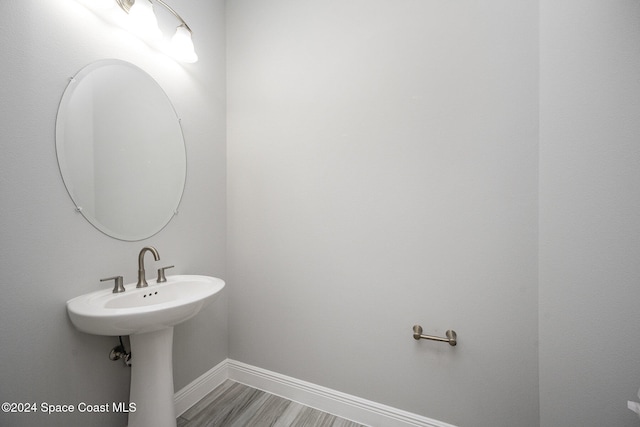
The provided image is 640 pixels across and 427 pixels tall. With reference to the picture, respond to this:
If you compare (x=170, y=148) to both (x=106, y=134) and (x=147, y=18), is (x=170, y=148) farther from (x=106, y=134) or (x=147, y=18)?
(x=147, y=18)

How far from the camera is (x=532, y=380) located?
986 millimetres

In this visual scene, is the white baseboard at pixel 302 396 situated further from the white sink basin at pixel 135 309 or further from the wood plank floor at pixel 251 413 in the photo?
the white sink basin at pixel 135 309

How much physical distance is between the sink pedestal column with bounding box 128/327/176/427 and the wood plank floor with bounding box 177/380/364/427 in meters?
0.33

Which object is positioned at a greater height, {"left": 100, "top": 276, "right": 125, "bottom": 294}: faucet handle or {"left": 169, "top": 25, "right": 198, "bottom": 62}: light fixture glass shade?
{"left": 169, "top": 25, "right": 198, "bottom": 62}: light fixture glass shade

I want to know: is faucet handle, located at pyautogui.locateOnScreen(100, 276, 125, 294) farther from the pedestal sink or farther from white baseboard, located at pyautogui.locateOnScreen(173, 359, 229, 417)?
white baseboard, located at pyautogui.locateOnScreen(173, 359, 229, 417)

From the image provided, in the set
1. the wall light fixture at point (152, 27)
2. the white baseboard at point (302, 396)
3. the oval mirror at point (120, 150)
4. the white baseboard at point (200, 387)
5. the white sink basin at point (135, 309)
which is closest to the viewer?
the white sink basin at point (135, 309)

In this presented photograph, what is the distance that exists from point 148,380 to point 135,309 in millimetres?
429

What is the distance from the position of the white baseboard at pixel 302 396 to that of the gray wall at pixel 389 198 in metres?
0.05

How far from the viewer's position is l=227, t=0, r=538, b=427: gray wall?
1.02 meters

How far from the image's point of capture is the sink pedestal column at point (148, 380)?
1.00 meters

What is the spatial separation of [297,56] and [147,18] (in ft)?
2.39

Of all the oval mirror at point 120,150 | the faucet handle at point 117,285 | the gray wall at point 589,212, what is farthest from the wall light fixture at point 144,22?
the gray wall at point 589,212

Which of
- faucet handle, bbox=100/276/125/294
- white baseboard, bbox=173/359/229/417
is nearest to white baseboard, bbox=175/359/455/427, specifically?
white baseboard, bbox=173/359/229/417

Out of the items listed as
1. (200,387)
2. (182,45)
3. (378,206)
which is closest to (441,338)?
(378,206)
